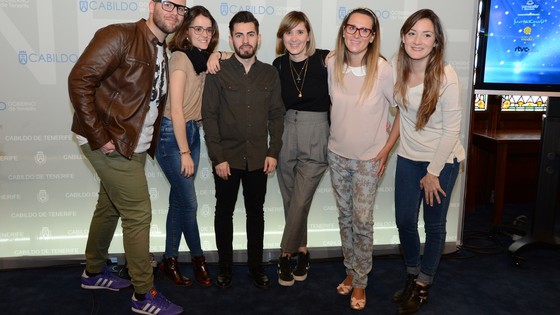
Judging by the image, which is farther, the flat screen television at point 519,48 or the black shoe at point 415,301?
the flat screen television at point 519,48

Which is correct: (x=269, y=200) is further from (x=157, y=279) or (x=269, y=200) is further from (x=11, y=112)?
(x=11, y=112)

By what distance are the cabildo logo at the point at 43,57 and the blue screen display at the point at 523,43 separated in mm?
2724

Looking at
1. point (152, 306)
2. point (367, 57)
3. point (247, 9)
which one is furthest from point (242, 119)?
point (152, 306)

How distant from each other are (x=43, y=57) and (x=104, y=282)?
4.63ft

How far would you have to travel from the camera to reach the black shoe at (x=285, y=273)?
113 inches

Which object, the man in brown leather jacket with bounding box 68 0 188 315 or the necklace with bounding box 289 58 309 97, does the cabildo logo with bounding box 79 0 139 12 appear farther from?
the necklace with bounding box 289 58 309 97

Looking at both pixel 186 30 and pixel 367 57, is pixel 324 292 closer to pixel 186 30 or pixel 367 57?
pixel 367 57

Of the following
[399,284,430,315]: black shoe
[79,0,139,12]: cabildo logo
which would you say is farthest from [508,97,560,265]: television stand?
[79,0,139,12]: cabildo logo

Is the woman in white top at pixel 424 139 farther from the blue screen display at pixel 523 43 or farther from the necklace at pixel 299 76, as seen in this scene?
the blue screen display at pixel 523 43

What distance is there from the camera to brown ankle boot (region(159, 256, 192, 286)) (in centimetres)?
287

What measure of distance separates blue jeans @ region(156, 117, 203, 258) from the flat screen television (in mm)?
2005

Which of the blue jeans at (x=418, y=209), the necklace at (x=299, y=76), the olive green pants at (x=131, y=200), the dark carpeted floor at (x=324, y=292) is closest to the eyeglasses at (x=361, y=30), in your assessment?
the necklace at (x=299, y=76)

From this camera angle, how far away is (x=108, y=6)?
2.92m

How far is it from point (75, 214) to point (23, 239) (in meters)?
0.37
